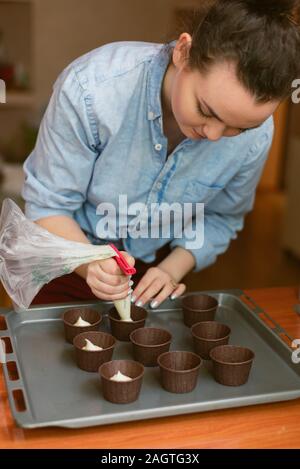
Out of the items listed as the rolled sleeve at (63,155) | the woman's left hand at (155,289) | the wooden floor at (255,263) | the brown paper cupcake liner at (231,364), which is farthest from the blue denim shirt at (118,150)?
the wooden floor at (255,263)

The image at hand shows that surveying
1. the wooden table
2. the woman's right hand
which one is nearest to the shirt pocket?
the woman's right hand

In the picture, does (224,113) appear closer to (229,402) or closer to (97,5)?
(229,402)

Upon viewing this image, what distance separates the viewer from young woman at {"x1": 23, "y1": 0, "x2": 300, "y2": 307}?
1040 millimetres

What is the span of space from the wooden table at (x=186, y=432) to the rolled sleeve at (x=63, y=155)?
426 mm

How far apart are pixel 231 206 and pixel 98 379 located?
23.9 inches

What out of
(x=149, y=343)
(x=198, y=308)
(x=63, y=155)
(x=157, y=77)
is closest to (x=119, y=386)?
(x=149, y=343)

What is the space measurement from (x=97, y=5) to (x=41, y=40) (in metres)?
0.38

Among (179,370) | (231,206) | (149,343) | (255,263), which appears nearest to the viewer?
(179,370)

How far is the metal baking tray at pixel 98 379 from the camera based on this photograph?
97cm

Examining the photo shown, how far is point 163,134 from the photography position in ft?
4.33

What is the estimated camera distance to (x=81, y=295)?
151cm

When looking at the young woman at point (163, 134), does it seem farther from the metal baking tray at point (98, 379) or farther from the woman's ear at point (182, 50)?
the metal baking tray at point (98, 379)

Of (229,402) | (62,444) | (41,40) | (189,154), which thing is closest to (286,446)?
(229,402)

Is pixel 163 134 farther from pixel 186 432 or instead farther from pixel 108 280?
pixel 186 432
